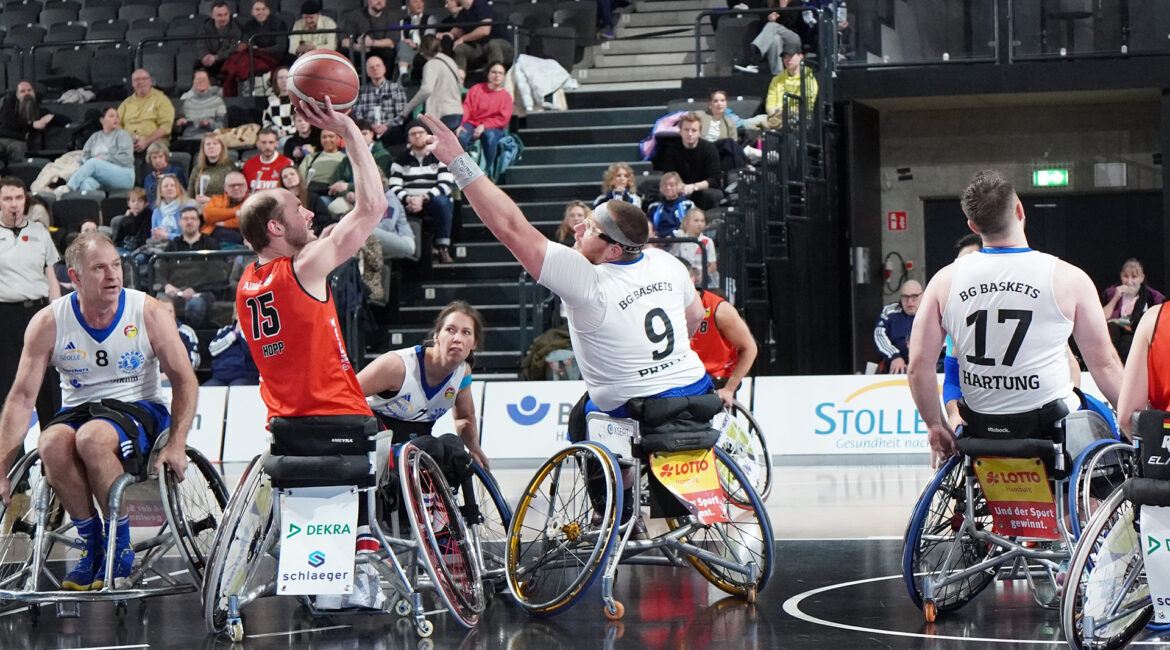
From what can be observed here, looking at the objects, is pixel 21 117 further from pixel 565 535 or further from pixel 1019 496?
pixel 1019 496

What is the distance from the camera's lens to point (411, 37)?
17.4 m

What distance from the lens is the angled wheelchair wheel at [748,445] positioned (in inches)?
352

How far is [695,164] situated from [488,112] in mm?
2460

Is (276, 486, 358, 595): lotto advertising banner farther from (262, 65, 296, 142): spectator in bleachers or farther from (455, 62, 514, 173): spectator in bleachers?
(262, 65, 296, 142): spectator in bleachers

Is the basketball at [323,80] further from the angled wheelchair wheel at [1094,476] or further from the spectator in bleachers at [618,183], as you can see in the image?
the spectator in bleachers at [618,183]

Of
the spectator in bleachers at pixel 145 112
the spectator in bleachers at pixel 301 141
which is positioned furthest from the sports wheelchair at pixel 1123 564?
the spectator in bleachers at pixel 145 112

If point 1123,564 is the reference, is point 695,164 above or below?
above

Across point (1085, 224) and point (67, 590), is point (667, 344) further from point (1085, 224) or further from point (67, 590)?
point (1085, 224)

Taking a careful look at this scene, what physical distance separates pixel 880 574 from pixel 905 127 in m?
11.5

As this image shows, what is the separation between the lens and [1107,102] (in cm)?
1689

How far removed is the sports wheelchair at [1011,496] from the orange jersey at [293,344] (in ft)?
7.04

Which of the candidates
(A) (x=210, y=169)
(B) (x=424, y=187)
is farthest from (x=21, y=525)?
(A) (x=210, y=169)

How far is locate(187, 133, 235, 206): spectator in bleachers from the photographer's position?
15.2 meters

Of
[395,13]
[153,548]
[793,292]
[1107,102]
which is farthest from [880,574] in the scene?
[395,13]
